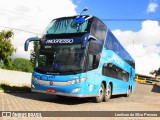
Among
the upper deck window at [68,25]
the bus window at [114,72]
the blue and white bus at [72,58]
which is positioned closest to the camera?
the blue and white bus at [72,58]

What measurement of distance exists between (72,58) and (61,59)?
54cm

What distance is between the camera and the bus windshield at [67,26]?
584 inches

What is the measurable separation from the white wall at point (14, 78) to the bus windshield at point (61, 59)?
16.9m

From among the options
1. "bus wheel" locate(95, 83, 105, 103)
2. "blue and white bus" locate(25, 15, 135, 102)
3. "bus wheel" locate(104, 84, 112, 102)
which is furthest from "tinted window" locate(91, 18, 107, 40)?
"bus wheel" locate(104, 84, 112, 102)

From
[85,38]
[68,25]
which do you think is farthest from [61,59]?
[68,25]

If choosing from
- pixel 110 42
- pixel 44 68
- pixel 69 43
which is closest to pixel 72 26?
pixel 69 43

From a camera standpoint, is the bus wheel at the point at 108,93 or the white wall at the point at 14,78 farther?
the white wall at the point at 14,78

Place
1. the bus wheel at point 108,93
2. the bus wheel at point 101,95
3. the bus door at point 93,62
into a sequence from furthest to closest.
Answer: the bus wheel at point 108,93
the bus wheel at point 101,95
the bus door at point 93,62

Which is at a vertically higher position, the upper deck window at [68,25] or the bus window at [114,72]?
the upper deck window at [68,25]

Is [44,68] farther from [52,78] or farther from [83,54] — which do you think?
[83,54]

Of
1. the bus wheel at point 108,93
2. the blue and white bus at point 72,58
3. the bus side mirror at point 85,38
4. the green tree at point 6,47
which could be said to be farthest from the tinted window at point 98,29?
the green tree at point 6,47

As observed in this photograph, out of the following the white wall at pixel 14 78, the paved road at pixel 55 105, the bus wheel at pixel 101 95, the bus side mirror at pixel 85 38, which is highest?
the bus side mirror at pixel 85 38

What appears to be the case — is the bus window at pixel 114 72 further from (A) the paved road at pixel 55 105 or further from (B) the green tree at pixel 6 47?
(B) the green tree at pixel 6 47

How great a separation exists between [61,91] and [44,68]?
144cm
